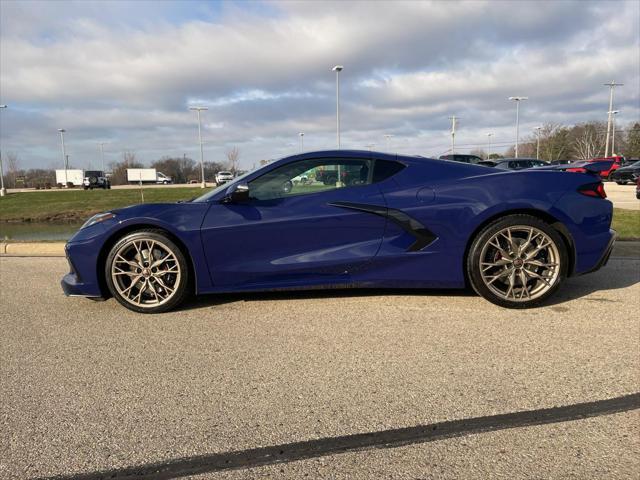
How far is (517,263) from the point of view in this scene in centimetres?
376

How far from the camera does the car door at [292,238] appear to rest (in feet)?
12.2

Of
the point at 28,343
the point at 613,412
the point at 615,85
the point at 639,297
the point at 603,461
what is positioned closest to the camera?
the point at 603,461

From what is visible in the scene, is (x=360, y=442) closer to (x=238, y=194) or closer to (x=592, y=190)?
(x=238, y=194)

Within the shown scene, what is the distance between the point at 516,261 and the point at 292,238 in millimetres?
1894

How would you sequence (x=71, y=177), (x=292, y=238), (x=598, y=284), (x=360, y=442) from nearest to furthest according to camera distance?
1. (x=360, y=442)
2. (x=292, y=238)
3. (x=598, y=284)
4. (x=71, y=177)

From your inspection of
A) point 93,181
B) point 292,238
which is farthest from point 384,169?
point 93,181

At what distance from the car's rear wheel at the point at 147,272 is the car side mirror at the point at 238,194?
596 millimetres

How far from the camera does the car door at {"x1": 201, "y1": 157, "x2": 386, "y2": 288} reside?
3.71m

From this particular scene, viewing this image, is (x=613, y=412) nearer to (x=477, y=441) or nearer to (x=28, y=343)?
(x=477, y=441)

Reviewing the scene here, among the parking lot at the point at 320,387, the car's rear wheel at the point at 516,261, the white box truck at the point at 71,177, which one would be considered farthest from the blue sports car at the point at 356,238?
the white box truck at the point at 71,177

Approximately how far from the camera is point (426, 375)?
2643 millimetres

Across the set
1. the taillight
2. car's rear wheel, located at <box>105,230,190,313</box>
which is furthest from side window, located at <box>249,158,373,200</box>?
the taillight

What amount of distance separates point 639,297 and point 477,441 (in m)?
3.01

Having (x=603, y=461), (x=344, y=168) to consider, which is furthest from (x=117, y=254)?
(x=603, y=461)
